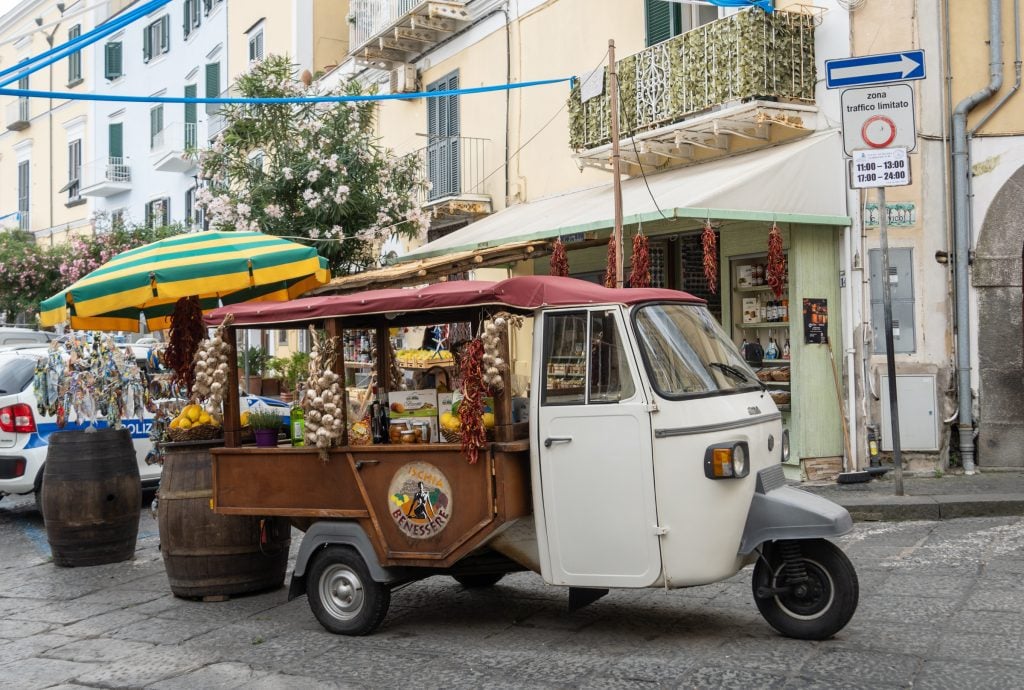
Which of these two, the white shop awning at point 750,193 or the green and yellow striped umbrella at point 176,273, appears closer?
the green and yellow striped umbrella at point 176,273

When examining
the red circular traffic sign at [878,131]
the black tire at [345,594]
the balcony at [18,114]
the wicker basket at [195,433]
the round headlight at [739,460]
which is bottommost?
the black tire at [345,594]

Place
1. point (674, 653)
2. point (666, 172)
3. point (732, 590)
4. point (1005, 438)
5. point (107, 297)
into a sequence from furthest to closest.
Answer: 1. point (666, 172)
2. point (1005, 438)
3. point (107, 297)
4. point (732, 590)
5. point (674, 653)

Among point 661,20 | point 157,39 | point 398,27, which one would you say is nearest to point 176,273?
point 661,20

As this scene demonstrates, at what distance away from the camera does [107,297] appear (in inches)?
333

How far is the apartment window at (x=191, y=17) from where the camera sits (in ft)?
97.4

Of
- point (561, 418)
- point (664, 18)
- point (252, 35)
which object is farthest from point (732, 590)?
point (252, 35)

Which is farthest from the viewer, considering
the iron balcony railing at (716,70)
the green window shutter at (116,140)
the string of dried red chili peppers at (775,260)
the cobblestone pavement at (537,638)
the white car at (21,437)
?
the green window shutter at (116,140)

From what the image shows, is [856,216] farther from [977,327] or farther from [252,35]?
[252,35]

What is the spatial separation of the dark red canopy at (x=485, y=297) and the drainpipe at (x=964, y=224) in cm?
637

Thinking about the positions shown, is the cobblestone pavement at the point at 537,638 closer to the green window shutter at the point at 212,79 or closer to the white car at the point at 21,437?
the white car at the point at 21,437

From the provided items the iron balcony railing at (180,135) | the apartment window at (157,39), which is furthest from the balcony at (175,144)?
the apartment window at (157,39)

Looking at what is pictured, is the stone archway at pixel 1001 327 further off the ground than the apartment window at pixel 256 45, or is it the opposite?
the apartment window at pixel 256 45

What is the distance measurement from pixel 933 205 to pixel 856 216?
82cm

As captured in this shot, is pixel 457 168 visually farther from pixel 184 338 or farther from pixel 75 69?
pixel 75 69
